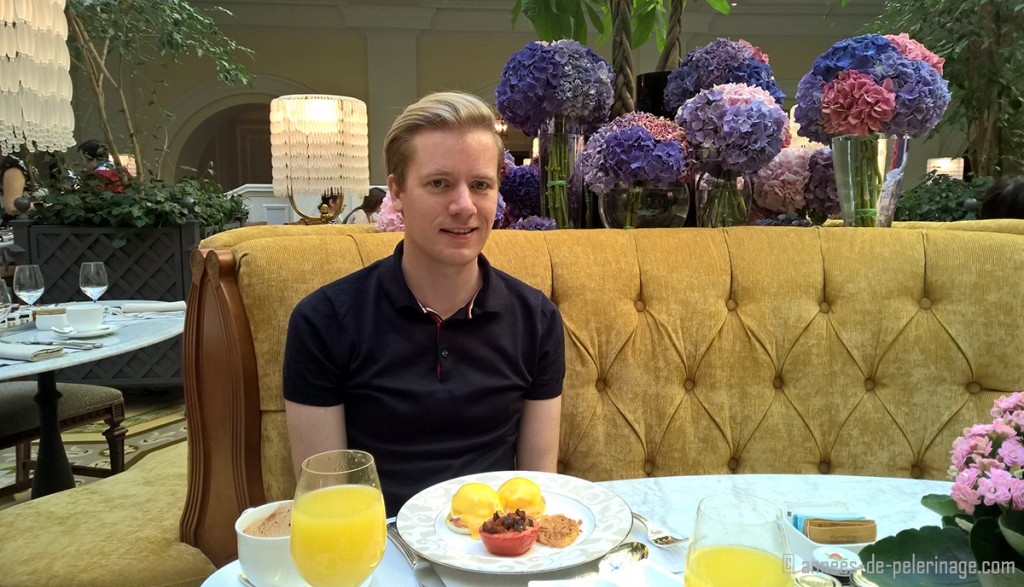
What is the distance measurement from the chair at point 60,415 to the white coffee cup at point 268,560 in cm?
223

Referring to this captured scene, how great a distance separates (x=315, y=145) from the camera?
359 centimetres

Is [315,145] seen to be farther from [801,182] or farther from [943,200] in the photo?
[943,200]

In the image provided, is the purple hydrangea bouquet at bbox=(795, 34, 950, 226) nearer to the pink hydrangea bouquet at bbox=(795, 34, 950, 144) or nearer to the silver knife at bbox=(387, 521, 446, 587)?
the pink hydrangea bouquet at bbox=(795, 34, 950, 144)

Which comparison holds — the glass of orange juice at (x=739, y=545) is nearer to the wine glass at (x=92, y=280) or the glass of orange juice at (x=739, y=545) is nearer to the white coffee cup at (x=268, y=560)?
the white coffee cup at (x=268, y=560)

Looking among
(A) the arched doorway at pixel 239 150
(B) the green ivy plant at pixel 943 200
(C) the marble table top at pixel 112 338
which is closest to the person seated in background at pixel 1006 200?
(B) the green ivy plant at pixel 943 200

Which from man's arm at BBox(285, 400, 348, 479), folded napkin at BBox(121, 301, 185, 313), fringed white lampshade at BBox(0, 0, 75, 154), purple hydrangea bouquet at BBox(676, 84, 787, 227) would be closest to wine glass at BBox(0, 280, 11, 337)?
folded napkin at BBox(121, 301, 185, 313)

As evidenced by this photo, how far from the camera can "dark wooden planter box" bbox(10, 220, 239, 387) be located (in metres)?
4.17

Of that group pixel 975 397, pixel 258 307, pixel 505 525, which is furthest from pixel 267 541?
pixel 975 397

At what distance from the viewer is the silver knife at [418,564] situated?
2.60 ft

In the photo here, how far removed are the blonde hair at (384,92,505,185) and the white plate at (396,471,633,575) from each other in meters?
0.65

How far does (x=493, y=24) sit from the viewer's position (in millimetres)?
9242

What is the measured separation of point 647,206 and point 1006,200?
1724 mm

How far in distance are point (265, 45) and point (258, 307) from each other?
337 inches

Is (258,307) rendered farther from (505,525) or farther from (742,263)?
(742,263)
